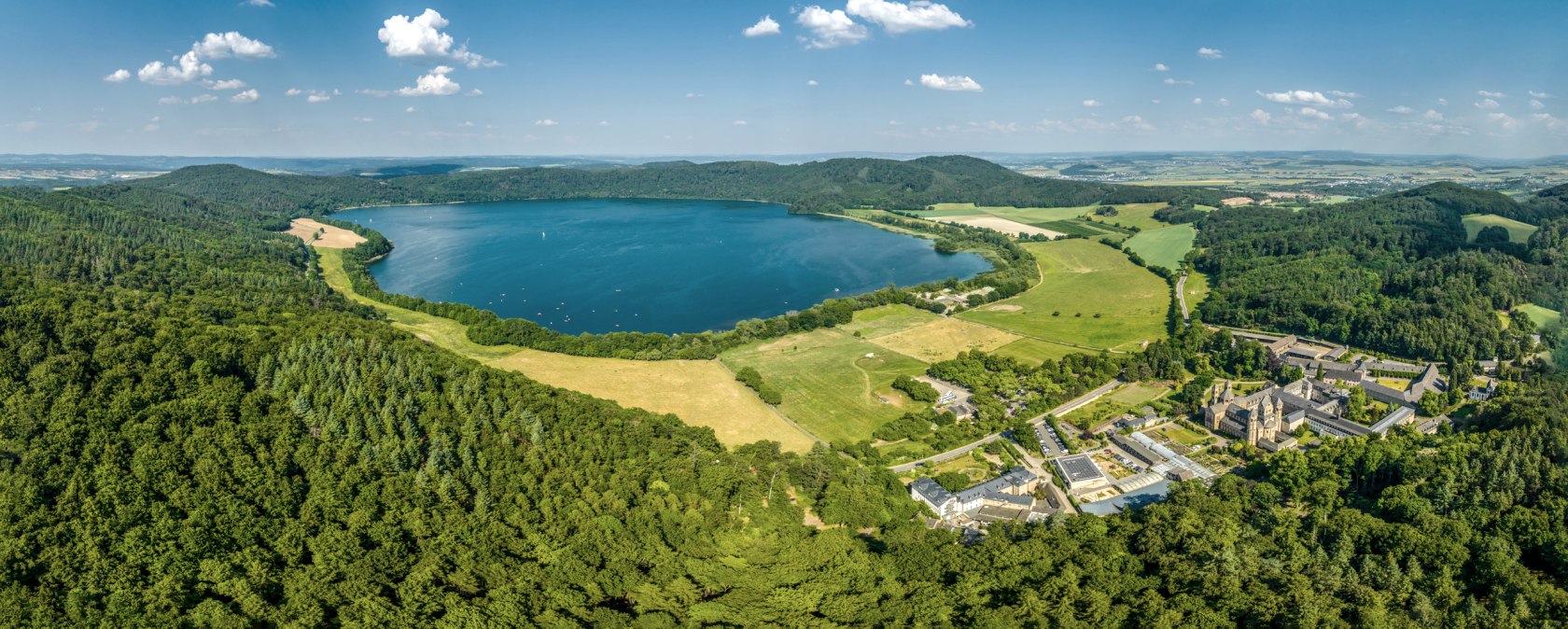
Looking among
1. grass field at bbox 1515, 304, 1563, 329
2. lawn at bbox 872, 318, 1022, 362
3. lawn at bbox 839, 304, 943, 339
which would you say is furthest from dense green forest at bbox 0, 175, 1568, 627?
lawn at bbox 839, 304, 943, 339

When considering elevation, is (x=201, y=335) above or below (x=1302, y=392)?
above

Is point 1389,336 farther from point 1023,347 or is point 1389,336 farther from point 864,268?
point 864,268

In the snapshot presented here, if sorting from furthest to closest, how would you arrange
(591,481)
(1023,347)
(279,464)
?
(1023,347) < (591,481) < (279,464)

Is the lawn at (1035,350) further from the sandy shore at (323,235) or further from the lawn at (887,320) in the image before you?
the sandy shore at (323,235)

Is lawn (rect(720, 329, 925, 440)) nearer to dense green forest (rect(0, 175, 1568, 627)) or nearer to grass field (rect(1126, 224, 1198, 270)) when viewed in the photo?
dense green forest (rect(0, 175, 1568, 627))

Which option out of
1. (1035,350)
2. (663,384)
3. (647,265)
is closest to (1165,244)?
(1035,350)

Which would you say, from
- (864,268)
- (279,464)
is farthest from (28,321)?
(864,268)
